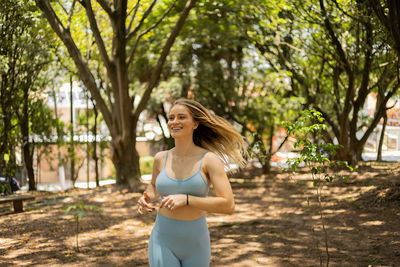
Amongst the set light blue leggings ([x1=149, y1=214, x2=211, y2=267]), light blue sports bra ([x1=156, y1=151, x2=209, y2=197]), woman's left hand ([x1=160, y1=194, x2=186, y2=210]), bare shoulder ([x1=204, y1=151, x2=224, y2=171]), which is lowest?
light blue leggings ([x1=149, y1=214, x2=211, y2=267])

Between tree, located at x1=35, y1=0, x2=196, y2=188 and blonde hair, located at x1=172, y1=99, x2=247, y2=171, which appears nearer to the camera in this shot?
blonde hair, located at x1=172, y1=99, x2=247, y2=171

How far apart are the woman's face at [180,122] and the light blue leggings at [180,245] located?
0.59 meters

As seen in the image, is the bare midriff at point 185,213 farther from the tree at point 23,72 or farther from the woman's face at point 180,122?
the tree at point 23,72

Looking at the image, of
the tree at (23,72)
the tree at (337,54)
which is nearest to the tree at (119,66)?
the tree at (23,72)

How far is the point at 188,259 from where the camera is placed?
2.77 metres

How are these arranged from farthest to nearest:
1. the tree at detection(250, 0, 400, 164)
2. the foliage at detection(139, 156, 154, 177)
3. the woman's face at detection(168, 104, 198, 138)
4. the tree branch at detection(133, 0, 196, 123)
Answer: the foliage at detection(139, 156, 154, 177) → the tree at detection(250, 0, 400, 164) → the tree branch at detection(133, 0, 196, 123) → the woman's face at detection(168, 104, 198, 138)

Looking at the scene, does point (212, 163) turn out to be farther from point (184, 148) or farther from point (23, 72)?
point (23, 72)

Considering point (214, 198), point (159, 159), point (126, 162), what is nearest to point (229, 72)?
point (126, 162)

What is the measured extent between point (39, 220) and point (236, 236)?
4269 mm

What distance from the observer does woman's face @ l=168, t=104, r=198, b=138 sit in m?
2.87

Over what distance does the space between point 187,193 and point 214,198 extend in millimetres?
198

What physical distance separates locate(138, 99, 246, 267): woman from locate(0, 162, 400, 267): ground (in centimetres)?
267

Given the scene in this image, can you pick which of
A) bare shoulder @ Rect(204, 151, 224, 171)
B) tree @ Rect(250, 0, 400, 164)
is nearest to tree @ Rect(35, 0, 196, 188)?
tree @ Rect(250, 0, 400, 164)

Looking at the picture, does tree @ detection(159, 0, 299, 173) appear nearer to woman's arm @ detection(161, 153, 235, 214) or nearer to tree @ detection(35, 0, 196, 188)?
tree @ detection(35, 0, 196, 188)
